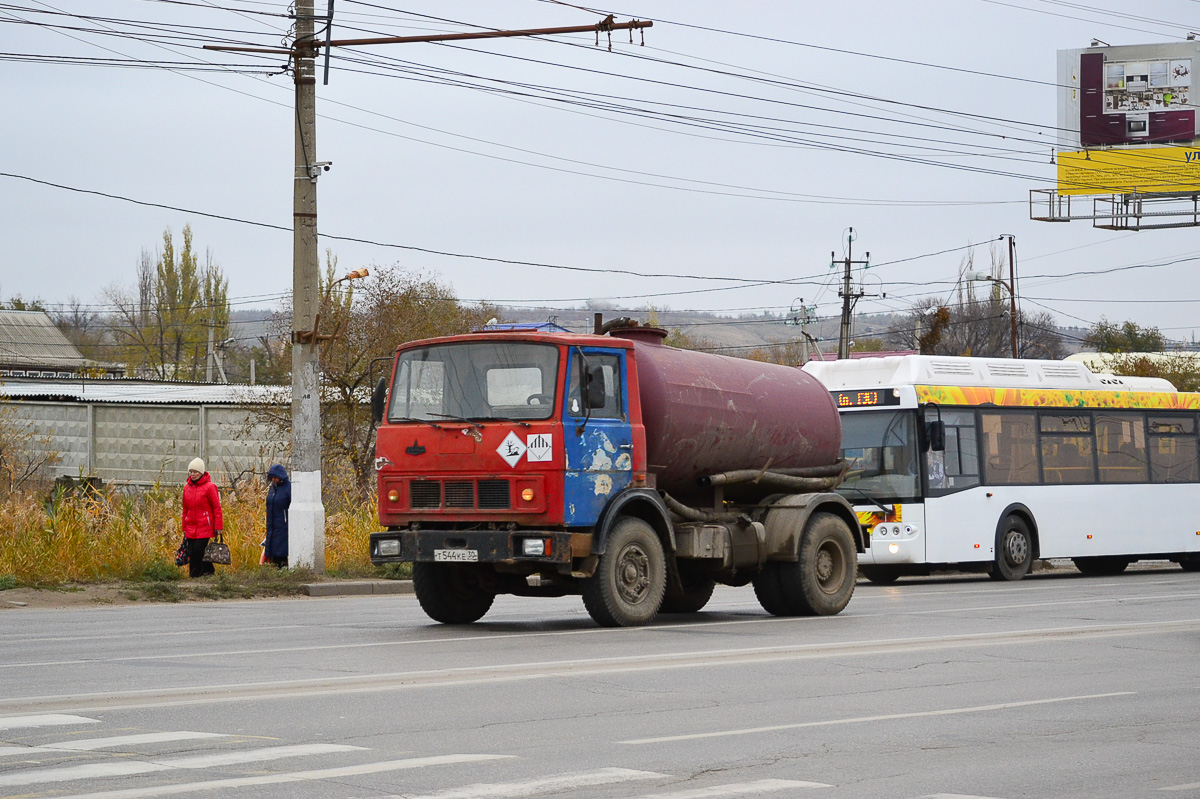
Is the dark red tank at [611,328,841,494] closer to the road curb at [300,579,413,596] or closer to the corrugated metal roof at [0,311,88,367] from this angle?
the road curb at [300,579,413,596]

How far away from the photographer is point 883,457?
78.2 ft

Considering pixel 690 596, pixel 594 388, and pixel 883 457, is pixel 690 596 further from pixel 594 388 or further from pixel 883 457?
pixel 883 457

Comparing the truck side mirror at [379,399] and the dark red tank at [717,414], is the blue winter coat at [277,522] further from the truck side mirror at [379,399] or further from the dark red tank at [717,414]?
the dark red tank at [717,414]

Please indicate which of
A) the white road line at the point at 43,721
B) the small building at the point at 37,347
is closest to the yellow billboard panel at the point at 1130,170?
the white road line at the point at 43,721

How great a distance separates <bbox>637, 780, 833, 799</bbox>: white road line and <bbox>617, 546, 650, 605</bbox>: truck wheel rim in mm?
7691

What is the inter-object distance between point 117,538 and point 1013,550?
13652 millimetres

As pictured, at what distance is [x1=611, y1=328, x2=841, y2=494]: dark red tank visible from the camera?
15273mm

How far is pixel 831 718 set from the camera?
890cm

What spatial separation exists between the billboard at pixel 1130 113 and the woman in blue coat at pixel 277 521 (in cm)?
3389

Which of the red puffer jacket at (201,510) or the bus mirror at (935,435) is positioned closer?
the red puffer jacket at (201,510)

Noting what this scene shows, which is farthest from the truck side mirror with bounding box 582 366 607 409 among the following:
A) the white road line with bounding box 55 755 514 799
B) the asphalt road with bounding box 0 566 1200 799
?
the white road line with bounding box 55 755 514 799

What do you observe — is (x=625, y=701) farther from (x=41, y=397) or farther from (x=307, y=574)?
(x=41, y=397)

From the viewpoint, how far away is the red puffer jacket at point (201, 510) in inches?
796

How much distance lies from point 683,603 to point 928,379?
333 inches
